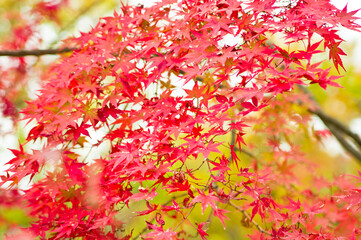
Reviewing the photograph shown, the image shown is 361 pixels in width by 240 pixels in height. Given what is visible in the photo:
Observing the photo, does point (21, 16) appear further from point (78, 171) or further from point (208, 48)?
point (208, 48)

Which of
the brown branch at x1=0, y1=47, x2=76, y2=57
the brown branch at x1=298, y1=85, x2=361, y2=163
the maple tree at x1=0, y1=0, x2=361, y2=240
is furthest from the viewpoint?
the brown branch at x1=298, y1=85, x2=361, y2=163

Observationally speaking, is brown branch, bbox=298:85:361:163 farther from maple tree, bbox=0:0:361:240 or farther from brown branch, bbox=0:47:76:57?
brown branch, bbox=0:47:76:57

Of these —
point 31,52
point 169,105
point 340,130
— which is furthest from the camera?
point 340,130

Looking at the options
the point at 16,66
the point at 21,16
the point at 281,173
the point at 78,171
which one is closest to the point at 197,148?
the point at 78,171

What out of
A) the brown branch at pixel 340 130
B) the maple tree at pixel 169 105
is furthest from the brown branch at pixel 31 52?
the brown branch at pixel 340 130

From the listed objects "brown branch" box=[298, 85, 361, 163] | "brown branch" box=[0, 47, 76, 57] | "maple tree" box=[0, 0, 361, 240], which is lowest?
"brown branch" box=[298, 85, 361, 163]

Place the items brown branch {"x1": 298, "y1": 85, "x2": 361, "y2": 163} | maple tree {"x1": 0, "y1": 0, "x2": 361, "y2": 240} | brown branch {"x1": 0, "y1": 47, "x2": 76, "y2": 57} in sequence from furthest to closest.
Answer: brown branch {"x1": 298, "y1": 85, "x2": 361, "y2": 163}
brown branch {"x1": 0, "y1": 47, "x2": 76, "y2": 57}
maple tree {"x1": 0, "y1": 0, "x2": 361, "y2": 240}

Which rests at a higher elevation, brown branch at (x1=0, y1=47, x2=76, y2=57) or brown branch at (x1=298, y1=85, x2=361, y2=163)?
brown branch at (x1=0, y1=47, x2=76, y2=57)

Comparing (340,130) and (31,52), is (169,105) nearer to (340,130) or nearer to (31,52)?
(31,52)

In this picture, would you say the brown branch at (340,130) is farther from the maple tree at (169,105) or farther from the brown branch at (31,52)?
the brown branch at (31,52)

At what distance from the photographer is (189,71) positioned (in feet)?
3.80

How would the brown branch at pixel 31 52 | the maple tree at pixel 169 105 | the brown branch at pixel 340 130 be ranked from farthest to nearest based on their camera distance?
the brown branch at pixel 340 130 < the brown branch at pixel 31 52 < the maple tree at pixel 169 105

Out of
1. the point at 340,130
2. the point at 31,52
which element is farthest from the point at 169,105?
the point at 340,130

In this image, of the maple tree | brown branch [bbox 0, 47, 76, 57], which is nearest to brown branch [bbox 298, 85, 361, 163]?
the maple tree
